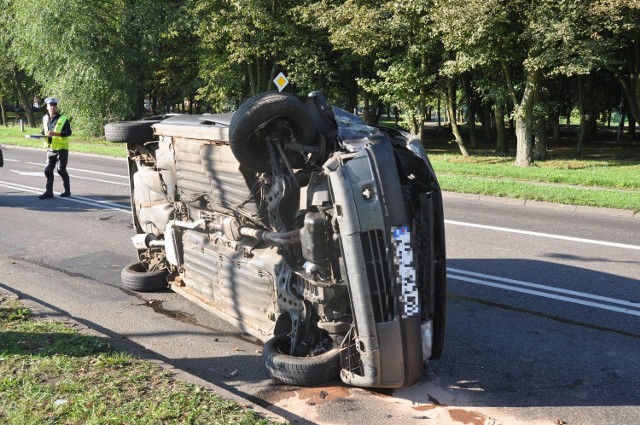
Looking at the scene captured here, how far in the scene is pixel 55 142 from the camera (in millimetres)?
13477

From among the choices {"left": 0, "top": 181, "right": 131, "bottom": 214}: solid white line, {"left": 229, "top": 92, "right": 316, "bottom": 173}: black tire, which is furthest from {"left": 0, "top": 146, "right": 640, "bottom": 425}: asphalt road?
{"left": 229, "top": 92, "right": 316, "bottom": 173}: black tire

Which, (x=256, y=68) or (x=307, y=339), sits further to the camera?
(x=256, y=68)

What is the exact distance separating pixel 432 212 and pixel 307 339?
133cm

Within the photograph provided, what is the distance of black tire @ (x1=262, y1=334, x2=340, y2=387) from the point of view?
4.48 metres

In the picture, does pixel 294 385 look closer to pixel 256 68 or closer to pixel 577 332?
pixel 577 332

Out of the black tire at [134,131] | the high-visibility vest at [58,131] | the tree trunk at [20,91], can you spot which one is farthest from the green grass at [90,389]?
the tree trunk at [20,91]

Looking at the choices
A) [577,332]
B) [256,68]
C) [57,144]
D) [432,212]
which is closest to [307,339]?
[432,212]

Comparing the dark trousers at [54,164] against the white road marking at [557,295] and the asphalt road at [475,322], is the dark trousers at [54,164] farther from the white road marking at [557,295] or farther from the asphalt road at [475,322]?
the white road marking at [557,295]

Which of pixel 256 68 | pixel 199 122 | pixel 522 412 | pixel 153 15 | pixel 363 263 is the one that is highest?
pixel 153 15

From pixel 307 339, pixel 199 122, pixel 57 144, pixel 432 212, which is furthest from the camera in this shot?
pixel 57 144

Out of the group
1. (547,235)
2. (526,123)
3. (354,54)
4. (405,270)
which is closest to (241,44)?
(354,54)

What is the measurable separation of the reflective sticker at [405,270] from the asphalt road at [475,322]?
709 millimetres

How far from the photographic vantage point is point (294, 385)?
4.56 meters

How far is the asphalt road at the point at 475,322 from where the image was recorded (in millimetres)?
4297
